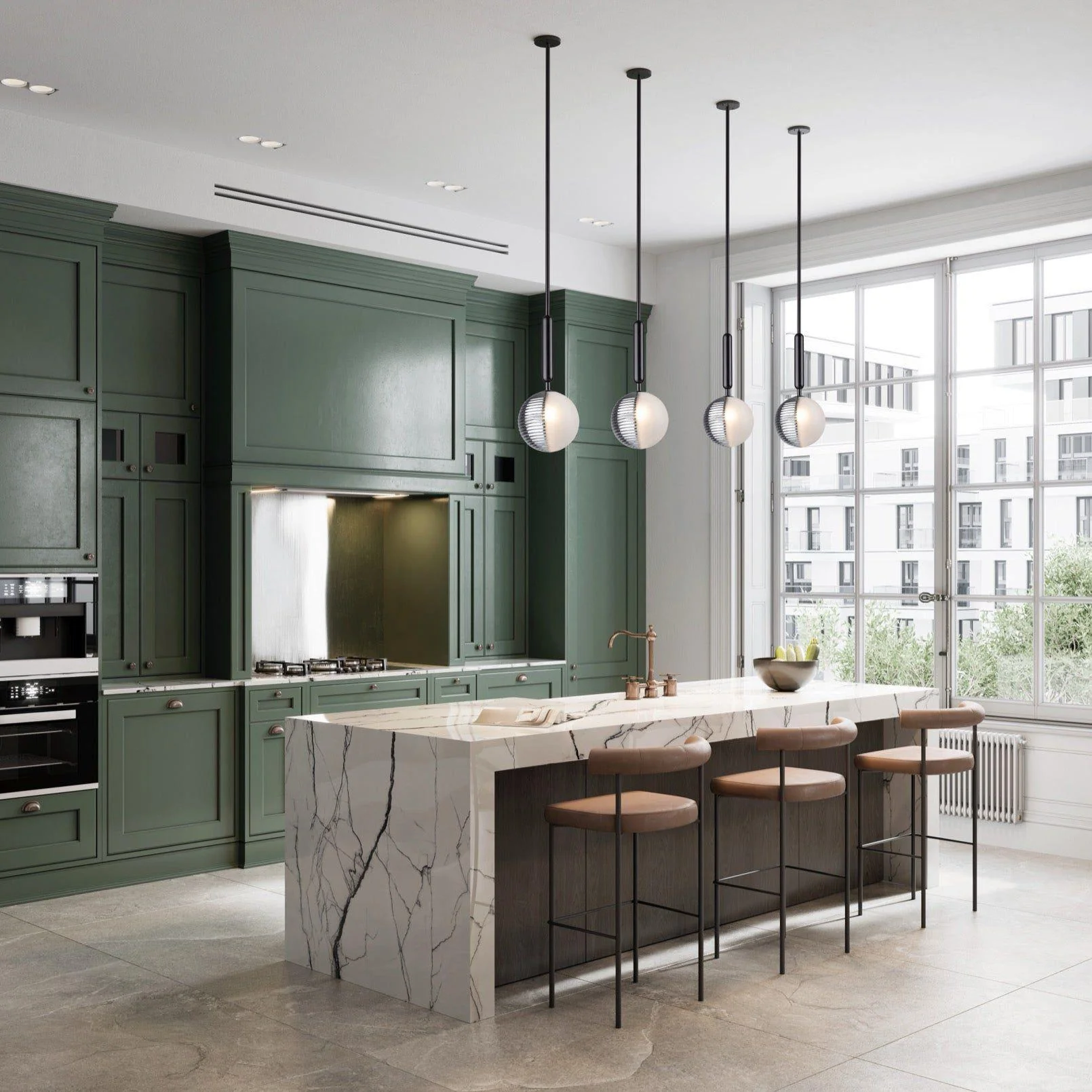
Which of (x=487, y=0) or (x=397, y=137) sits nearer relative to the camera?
(x=487, y=0)

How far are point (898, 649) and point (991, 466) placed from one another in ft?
3.50

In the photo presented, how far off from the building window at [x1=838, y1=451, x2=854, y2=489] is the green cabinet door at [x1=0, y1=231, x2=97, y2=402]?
12.8 ft

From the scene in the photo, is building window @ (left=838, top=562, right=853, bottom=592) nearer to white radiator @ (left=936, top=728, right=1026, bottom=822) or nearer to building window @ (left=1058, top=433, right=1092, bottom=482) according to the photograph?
white radiator @ (left=936, top=728, right=1026, bottom=822)

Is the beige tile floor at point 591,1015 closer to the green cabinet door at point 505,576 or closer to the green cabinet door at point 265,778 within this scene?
the green cabinet door at point 265,778

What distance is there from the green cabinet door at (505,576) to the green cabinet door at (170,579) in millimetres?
1705

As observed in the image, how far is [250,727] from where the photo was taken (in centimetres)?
582

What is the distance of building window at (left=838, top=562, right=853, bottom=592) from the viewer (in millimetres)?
7031

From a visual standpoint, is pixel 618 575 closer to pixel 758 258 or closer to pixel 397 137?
pixel 758 258

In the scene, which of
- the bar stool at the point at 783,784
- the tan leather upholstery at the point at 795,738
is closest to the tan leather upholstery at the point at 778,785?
the bar stool at the point at 783,784

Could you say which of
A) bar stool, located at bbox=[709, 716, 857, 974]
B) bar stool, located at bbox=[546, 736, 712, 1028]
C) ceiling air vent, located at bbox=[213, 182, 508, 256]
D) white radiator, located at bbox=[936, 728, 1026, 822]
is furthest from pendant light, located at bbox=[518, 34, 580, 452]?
white radiator, located at bbox=[936, 728, 1026, 822]

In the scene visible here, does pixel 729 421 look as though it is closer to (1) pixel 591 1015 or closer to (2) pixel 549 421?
(2) pixel 549 421

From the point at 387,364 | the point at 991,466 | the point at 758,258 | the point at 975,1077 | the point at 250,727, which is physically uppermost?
the point at 758,258

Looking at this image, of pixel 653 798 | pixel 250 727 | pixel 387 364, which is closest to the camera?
pixel 653 798

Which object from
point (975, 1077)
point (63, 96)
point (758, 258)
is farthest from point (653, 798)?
point (758, 258)
